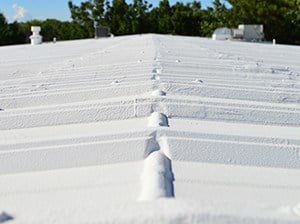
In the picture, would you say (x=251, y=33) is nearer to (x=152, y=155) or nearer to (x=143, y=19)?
(x=152, y=155)

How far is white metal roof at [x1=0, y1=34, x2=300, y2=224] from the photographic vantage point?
1129 millimetres

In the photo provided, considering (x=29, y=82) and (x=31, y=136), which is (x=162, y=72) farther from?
(x=31, y=136)

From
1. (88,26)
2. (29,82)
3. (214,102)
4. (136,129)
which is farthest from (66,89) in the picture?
(88,26)

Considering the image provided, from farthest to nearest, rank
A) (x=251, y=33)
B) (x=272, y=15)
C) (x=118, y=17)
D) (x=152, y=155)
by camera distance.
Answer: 1. (x=118, y=17)
2. (x=272, y=15)
3. (x=251, y=33)
4. (x=152, y=155)

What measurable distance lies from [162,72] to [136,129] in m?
1.75

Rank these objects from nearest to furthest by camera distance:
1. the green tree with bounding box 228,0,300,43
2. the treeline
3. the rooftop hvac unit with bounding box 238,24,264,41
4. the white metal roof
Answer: the white metal roof, the rooftop hvac unit with bounding box 238,24,264,41, the green tree with bounding box 228,0,300,43, the treeline

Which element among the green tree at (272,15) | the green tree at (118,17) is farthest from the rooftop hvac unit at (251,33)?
the green tree at (118,17)

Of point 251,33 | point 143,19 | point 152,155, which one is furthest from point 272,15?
point 152,155

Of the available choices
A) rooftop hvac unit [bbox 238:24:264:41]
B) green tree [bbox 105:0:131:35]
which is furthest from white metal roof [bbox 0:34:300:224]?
→ green tree [bbox 105:0:131:35]

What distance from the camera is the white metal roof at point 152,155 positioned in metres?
1.13

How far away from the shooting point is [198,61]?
4625 millimetres

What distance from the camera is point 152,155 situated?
1.58 meters

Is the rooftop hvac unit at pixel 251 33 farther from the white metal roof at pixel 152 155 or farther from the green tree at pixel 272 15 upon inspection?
the green tree at pixel 272 15

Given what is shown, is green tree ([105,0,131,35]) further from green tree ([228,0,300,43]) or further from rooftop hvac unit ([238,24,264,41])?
rooftop hvac unit ([238,24,264,41])
